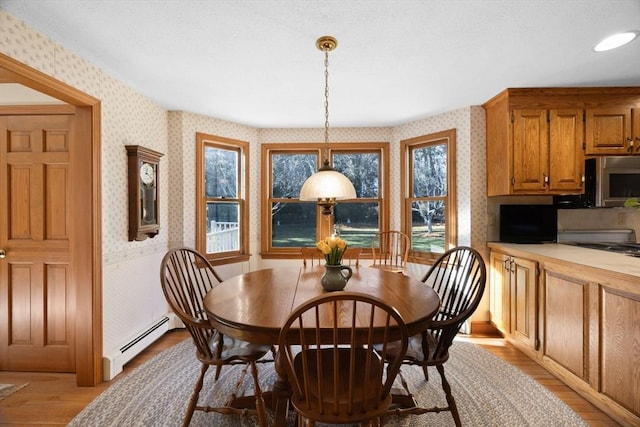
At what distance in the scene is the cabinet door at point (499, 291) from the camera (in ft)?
9.90

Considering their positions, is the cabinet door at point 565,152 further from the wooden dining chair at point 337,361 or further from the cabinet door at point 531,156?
the wooden dining chair at point 337,361

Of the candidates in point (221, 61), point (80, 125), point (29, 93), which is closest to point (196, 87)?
point (221, 61)

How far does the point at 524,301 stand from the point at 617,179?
1.38 metres

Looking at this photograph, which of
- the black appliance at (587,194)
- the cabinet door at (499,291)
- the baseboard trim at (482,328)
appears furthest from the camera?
the baseboard trim at (482,328)

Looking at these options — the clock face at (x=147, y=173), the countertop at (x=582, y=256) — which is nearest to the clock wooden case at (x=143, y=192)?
the clock face at (x=147, y=173)

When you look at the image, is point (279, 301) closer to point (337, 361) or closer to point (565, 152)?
point (337, 361)

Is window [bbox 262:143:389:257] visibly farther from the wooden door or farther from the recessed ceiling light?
the recessed ceiling light

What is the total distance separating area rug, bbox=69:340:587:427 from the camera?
1.93m

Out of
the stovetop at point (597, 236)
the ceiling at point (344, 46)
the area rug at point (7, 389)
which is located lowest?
the area rug at point (7, 389)

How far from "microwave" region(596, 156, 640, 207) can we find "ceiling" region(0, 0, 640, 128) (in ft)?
2.30

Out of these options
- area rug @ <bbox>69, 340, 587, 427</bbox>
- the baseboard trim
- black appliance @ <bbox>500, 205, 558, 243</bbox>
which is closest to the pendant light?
area rug @ <bbox>69, 340, 587, 427</bbox>

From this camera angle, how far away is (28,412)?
2.04 meters

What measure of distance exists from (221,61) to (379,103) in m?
1.61

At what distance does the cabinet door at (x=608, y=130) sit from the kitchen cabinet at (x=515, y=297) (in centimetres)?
128
